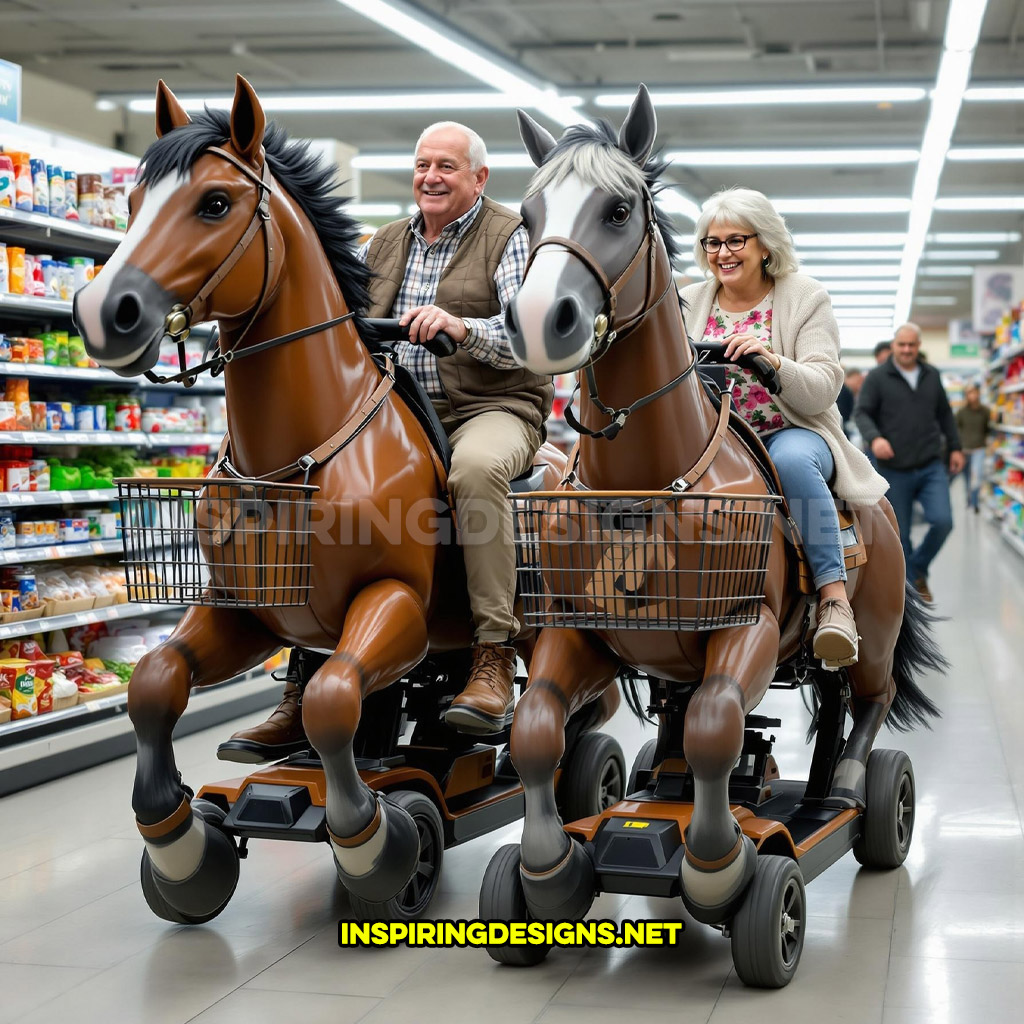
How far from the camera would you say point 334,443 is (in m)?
2.87

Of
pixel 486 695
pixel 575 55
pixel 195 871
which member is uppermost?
pixel 575 55

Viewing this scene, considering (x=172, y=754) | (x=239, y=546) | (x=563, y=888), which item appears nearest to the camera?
(x=563, y=888)

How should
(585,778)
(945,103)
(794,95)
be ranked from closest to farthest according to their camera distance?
1. (585,778)
2. (945,103)
3. (794,95)

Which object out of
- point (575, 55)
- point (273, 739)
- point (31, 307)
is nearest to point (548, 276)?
point (273, 739)

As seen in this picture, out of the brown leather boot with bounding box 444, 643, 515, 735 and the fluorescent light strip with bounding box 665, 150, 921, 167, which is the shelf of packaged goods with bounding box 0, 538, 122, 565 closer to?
the brown leather boot with bounding box 444, 643, 515, 735

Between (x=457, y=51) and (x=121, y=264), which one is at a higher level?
(x=457, y=51)

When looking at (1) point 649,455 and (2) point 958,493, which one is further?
(2) point 958,493

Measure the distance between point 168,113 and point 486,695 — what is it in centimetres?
159

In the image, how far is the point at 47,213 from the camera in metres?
4.75

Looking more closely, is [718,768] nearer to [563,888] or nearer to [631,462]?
[563,888]

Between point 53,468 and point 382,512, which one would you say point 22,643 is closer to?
point 53,468

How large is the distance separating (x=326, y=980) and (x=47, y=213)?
3277 mm

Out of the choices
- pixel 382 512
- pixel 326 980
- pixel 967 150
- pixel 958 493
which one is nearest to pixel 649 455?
pixel 382 512

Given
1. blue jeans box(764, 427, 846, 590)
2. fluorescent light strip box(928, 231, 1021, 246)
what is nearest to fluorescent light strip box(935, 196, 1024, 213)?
fluorescent light strip box(928, 231, 1021, 246)
